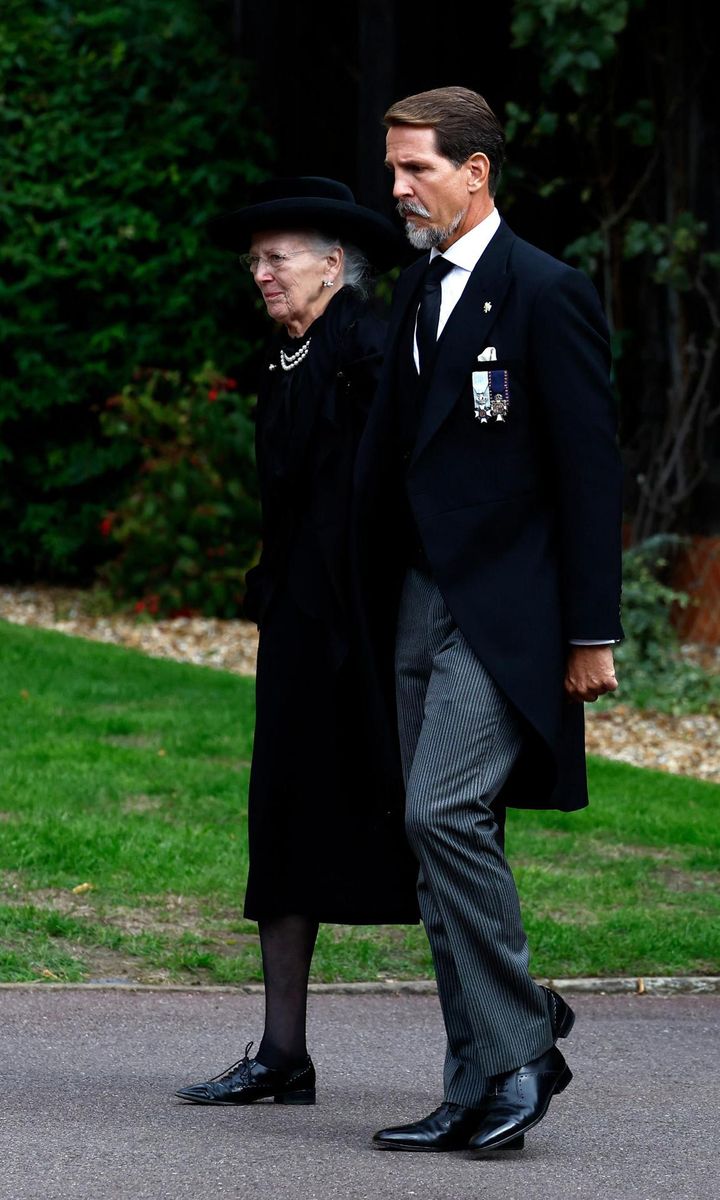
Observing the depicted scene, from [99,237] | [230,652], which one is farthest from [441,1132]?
[99,237]

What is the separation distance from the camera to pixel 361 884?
395 centimetres

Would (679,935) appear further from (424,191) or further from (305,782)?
(424,191)

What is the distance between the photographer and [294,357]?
4066 millimetres

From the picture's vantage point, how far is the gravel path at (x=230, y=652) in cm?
834

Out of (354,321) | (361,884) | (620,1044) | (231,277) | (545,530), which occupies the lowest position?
(620,1044)

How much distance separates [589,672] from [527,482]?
365 mm

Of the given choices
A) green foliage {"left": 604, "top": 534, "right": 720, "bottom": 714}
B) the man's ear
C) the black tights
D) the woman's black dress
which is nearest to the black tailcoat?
the man's ear

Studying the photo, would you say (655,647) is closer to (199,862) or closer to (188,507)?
(188,507)

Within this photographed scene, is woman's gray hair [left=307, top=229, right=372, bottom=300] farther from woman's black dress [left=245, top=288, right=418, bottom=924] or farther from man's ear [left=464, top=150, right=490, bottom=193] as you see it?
man's ear [left=464, top=150, right=490, bottom=193]

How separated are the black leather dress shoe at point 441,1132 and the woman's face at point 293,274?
159 centimetres

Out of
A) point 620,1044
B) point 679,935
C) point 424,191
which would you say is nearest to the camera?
point 424,191

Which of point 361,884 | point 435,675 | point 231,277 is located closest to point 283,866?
point 361,884

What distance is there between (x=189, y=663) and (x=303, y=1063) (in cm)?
603

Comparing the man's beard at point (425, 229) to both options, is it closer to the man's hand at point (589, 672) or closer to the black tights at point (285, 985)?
the man's hand at point (589, 672)
